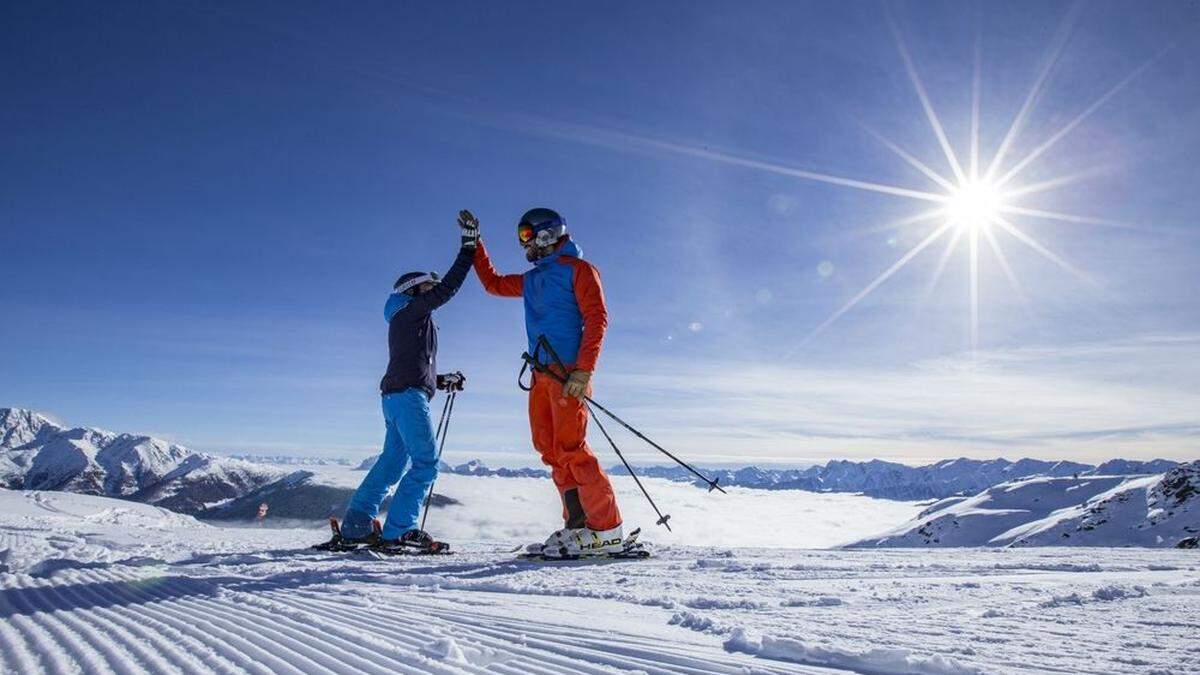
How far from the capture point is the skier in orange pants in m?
5.22

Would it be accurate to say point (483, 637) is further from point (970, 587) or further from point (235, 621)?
point (970, 587)

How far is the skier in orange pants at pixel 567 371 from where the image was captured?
5.22 m

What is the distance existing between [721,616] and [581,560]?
254cm

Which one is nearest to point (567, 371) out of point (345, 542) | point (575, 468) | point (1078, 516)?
point (575, 468)

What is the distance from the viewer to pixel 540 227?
237 inches

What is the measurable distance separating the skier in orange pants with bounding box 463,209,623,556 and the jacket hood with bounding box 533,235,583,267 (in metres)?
0.01

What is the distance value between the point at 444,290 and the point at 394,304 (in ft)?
2.09

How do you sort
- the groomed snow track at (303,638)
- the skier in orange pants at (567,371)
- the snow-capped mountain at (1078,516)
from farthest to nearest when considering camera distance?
1. the snow-capped mountain at (1078,516)
2. the skier in orange pants at (567,371)
3. the groomed snow track at (303,638)

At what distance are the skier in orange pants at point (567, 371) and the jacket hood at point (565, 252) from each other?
0.01m

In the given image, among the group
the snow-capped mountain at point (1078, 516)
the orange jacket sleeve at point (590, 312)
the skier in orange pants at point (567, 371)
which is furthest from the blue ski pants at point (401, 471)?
the snow-capped mountain at point (1078, 516)

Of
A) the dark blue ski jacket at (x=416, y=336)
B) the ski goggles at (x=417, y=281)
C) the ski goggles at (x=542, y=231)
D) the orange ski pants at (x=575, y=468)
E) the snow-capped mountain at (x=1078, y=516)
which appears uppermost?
the ski goggles at (x=542, y=231)

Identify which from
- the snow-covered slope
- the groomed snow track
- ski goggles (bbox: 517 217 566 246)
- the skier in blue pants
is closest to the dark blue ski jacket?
the skier in blue pants

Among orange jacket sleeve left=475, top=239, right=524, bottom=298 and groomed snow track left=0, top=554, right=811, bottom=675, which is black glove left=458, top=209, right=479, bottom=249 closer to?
orange jacket sleeve left=475, top=239, right=524, bottom=298

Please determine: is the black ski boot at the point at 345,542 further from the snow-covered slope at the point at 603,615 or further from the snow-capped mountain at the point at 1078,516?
the snow-capped mountain at the point at 1078,516
